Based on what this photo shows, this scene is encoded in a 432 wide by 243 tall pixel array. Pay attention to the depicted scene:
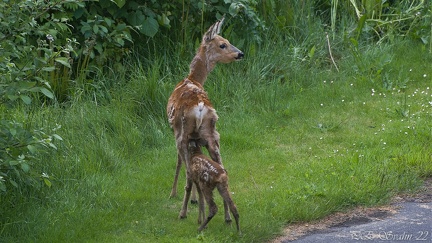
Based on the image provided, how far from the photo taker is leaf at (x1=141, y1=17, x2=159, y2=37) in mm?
11150

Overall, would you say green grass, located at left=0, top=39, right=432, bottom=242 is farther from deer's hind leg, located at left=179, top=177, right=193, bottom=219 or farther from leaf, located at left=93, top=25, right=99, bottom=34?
leaf, located at left=93, top=25, right=99, bottom=34

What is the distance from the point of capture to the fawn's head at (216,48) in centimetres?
963

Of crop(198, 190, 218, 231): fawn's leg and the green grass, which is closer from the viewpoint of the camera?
crop(198, 190, 218, 231): fawn's leg

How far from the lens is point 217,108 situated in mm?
10844

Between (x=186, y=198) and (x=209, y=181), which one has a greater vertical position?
(x=209, y=181)

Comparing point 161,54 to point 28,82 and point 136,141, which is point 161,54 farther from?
point 28,82

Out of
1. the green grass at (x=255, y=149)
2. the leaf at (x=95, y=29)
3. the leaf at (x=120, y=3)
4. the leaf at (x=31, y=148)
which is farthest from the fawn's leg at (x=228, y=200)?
the leaf at (x=120, y=3)

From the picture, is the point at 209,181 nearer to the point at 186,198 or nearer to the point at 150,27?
the point at 186,198

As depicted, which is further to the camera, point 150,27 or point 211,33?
point 150,27

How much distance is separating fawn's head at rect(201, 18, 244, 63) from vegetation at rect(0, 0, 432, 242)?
3.24 ft

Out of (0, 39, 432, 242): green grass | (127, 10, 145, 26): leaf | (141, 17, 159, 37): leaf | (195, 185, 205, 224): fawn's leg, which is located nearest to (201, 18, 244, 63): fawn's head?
(0, 39, 432, 242): green grass

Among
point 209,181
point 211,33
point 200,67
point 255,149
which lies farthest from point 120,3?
point 209,181

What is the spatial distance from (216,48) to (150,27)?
181 cm

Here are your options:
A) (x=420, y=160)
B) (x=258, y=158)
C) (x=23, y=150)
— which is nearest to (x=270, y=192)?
(x=258, y=158)
